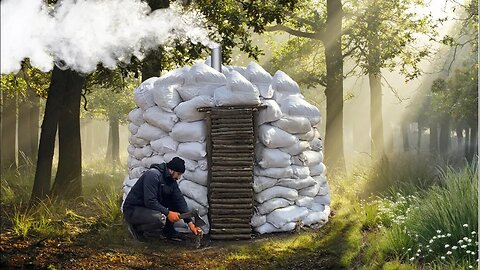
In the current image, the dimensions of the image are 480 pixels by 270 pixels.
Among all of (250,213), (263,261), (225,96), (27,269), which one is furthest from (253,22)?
(27,269)

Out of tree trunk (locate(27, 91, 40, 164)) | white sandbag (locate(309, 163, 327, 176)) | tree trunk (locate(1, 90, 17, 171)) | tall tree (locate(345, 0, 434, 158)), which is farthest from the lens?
tree trunk (locate(27, 91, 40, 164))

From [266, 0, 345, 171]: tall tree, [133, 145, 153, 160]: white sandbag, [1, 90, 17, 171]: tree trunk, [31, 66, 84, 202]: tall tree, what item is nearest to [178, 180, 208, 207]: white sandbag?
[133, 145, 153, 160]: white sandbag

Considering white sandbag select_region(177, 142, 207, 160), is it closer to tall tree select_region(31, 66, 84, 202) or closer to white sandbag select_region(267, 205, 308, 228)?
white sandbag select_region(267, 205, 308, 228)

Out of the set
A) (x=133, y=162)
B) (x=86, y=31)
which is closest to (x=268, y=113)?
(x=133, y=162)

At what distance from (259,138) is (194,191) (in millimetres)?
1059

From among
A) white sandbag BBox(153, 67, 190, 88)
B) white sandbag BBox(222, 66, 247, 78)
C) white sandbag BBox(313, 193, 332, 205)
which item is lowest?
white sandbag BBox(313, 193, 332, 205)

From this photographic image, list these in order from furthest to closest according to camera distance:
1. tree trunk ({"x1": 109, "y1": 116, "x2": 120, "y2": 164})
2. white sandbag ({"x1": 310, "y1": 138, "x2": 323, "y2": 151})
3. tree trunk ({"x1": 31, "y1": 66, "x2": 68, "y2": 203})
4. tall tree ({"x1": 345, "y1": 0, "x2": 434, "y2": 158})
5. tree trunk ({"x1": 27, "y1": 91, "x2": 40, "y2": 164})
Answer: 1. tree trunk ({"x1": 109, "y1": 116, "x2": 120, "y2": 164})
2. tree trunk ({"x1": 27, "y1": 91, "x2": 40, "y2": 164})
3. tall tree ({"x1": 345, "y1": 0, "x2": 434, "y2": 158})
4. tree trunk ({"x1": 31, "y1": 66, "x2": 68, "y2": 203})
5. white sandbag ({"x1": 310, "y1": 138, "x2": 323, "y2": 151})

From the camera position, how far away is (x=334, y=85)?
14.8 m

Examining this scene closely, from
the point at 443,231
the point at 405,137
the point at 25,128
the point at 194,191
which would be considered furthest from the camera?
the point at 405,137

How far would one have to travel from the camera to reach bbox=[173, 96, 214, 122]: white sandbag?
7.69 m

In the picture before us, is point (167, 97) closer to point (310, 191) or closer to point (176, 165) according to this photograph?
point (176, 165)

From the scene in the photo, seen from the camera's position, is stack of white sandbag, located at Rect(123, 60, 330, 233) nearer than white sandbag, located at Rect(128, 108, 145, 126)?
Yes

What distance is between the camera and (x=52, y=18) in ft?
27.7

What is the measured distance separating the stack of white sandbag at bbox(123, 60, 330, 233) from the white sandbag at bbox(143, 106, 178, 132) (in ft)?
0.04
